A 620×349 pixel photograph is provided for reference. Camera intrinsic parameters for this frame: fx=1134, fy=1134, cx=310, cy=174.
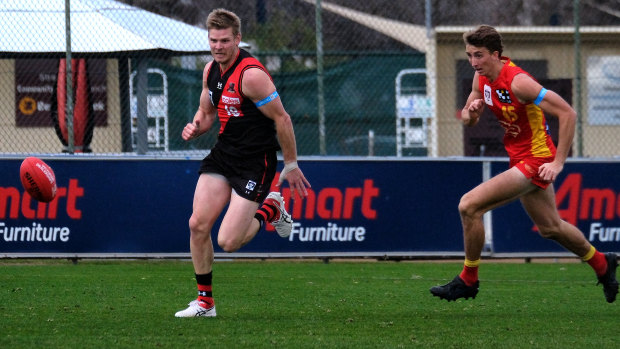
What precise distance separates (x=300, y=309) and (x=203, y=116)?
5.22 ft

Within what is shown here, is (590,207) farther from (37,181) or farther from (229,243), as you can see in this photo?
(229,243)

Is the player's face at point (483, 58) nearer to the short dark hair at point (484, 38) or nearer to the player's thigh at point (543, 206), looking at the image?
the short dark hair at point (484, 38)

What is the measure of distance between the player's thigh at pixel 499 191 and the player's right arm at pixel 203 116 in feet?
6.33

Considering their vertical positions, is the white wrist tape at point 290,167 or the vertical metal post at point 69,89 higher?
the vertical metal post at point 69,89

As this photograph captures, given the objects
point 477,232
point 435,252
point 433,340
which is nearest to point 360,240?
point 435,252

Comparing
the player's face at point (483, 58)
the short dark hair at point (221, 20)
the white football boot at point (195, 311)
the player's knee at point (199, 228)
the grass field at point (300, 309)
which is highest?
the short dark hair at point (221, 20)

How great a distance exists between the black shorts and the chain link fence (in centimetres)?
525

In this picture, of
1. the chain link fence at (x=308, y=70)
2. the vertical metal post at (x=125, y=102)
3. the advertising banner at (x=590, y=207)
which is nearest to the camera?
the advertising banner at (x=590, y=207)

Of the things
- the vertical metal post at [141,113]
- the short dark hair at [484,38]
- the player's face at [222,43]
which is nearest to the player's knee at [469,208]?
the short dark hair at [484,38]

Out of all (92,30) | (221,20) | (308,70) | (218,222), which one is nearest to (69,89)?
(92,30)

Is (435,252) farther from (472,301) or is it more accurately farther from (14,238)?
(14,238)

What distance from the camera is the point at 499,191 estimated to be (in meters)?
8.11

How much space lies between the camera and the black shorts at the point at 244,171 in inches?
299

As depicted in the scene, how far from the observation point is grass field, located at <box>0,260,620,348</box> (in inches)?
260
